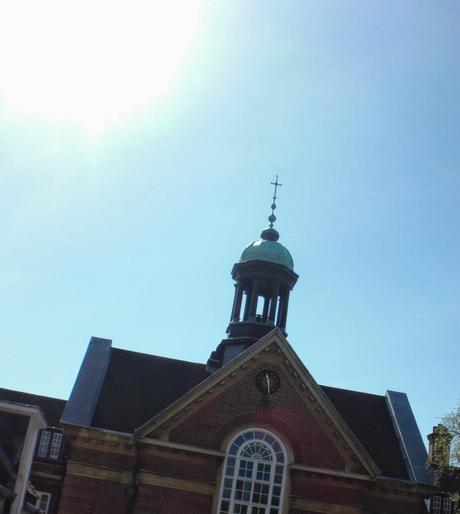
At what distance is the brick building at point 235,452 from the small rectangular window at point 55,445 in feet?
30.2

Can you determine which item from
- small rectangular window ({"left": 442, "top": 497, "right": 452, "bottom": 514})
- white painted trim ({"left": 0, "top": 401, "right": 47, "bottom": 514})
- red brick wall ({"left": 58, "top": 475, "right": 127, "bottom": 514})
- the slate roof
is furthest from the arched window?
small rectangular window ({"left": 442, "top": 497, "right": 452, "bottom": 514})

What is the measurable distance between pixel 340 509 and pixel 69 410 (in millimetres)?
11680

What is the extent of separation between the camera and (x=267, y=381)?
98.7 feet

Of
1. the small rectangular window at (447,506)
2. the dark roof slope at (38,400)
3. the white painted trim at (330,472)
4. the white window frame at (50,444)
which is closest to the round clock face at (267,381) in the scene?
the white painted trim at (330,472)

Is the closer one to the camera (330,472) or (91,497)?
(91,497)

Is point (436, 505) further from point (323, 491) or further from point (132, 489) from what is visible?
point (132, 489)

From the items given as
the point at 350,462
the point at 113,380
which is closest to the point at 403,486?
the point at 350,462

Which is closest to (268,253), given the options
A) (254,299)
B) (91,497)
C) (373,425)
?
(254,299)

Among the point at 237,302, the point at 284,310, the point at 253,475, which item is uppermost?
the point at 237,302

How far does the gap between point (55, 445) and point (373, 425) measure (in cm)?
1747

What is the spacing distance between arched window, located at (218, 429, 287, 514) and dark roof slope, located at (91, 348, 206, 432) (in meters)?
4.46

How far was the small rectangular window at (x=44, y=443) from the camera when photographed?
3903 cm

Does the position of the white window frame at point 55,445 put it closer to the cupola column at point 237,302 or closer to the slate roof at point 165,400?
the slate roof at point 165,400

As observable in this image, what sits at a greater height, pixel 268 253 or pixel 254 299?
pixel 268 253
